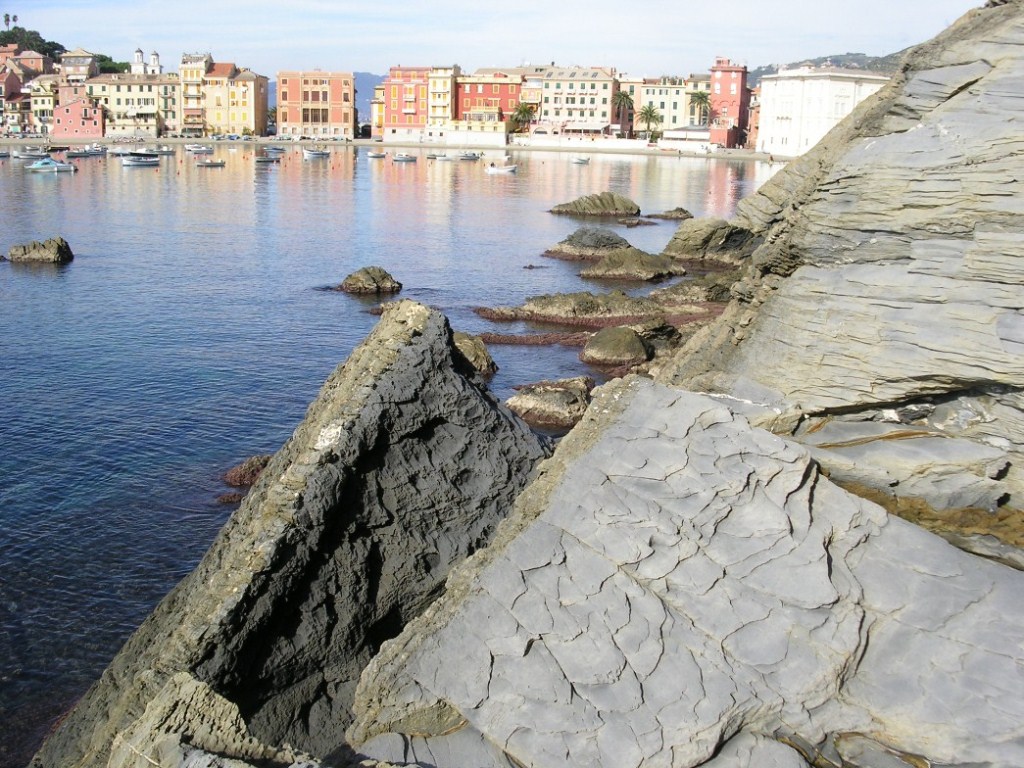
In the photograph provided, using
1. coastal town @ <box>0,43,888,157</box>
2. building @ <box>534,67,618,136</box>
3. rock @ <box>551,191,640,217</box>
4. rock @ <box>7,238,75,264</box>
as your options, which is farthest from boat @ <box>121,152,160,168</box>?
building @ <box>534,67,618,136</box>

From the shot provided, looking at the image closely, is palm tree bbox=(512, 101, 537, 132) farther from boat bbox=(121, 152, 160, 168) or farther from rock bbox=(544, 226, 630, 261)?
rock bbox=(544, 226, 630, 261)

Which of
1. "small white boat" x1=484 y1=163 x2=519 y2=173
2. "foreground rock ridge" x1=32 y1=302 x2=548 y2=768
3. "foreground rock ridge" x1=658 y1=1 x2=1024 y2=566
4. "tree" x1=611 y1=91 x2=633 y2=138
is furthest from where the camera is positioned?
"tree" x1=611 y1=91 x2=633 y2=138

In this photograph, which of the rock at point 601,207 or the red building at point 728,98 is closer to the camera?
the rock at point 601,207

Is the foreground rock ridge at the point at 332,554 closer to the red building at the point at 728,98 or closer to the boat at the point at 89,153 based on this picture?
the boat at the point at 89,153

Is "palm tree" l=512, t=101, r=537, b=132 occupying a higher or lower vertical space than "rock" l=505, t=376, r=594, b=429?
higher

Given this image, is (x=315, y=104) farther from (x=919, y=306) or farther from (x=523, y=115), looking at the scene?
(x=919, y=306)

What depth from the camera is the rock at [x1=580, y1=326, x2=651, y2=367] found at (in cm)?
3192

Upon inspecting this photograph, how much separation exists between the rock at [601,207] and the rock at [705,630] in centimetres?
7274

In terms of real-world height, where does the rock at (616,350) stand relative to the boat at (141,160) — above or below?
below

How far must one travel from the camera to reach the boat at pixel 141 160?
122812mm

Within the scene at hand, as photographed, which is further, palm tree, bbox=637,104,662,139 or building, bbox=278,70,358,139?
building, bbox=278,70,358,139

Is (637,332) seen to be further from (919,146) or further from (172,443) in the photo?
(919,146)

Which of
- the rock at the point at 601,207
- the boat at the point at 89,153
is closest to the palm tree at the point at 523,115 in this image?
the boat at the point at 89,153

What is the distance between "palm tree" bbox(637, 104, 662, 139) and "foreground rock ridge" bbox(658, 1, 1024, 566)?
18718cm
